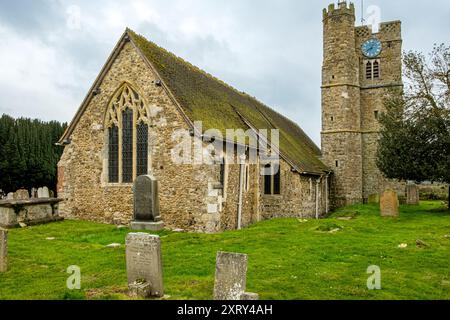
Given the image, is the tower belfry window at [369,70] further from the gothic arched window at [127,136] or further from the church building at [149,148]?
the gothic arched window at [127,136]

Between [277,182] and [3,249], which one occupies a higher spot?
[277,182]

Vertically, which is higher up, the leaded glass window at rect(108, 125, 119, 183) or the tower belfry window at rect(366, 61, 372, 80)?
the tower belfry window at rect(366, 61, 372, 80)

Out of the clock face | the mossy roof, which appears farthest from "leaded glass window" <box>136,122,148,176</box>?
the clock face

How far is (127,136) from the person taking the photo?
18047 millimetres

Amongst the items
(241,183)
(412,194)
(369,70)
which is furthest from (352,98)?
(241,183)

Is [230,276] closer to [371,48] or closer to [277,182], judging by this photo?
[277,182]

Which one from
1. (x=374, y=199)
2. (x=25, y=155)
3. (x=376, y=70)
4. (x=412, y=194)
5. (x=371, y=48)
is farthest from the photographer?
(x=25, y=155)

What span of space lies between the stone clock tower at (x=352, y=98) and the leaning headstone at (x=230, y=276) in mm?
23324

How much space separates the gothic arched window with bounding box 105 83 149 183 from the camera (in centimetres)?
1769

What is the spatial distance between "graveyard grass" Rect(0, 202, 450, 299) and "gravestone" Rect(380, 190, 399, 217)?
10.9ft

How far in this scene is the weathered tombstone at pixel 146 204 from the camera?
48.6 feet

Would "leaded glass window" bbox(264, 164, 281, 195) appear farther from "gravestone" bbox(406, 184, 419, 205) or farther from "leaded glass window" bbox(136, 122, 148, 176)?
"gravestone" bbox(406, 184, 419, 205)

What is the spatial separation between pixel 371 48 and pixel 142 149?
71.9 ft
